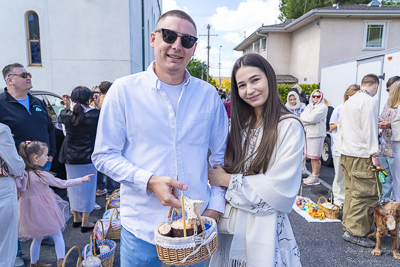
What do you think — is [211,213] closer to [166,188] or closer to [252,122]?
[166,188]

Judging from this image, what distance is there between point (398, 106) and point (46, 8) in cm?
1140

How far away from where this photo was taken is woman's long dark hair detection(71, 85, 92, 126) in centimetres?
393

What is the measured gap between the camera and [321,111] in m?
6.05

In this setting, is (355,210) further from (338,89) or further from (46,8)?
(46,8)

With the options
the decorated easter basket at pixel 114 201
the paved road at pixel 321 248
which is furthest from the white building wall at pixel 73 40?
the paved road at pixel 321 248

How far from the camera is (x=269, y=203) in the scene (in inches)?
63.2

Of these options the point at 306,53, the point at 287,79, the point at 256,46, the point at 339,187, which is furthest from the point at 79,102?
the point at 256,46

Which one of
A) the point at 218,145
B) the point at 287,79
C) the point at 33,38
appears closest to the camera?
the point at 218,145

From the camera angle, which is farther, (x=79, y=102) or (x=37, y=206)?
(x=79, y=102)

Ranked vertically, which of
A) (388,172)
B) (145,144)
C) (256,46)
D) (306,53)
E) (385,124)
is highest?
(256,46)

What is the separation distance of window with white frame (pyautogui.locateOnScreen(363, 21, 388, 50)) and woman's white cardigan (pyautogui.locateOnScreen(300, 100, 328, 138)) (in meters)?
13.4

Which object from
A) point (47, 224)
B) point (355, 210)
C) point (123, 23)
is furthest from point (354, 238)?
point (123, 23)

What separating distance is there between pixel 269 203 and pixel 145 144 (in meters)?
0.78

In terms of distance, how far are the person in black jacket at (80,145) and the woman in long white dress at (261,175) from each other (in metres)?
2.77
